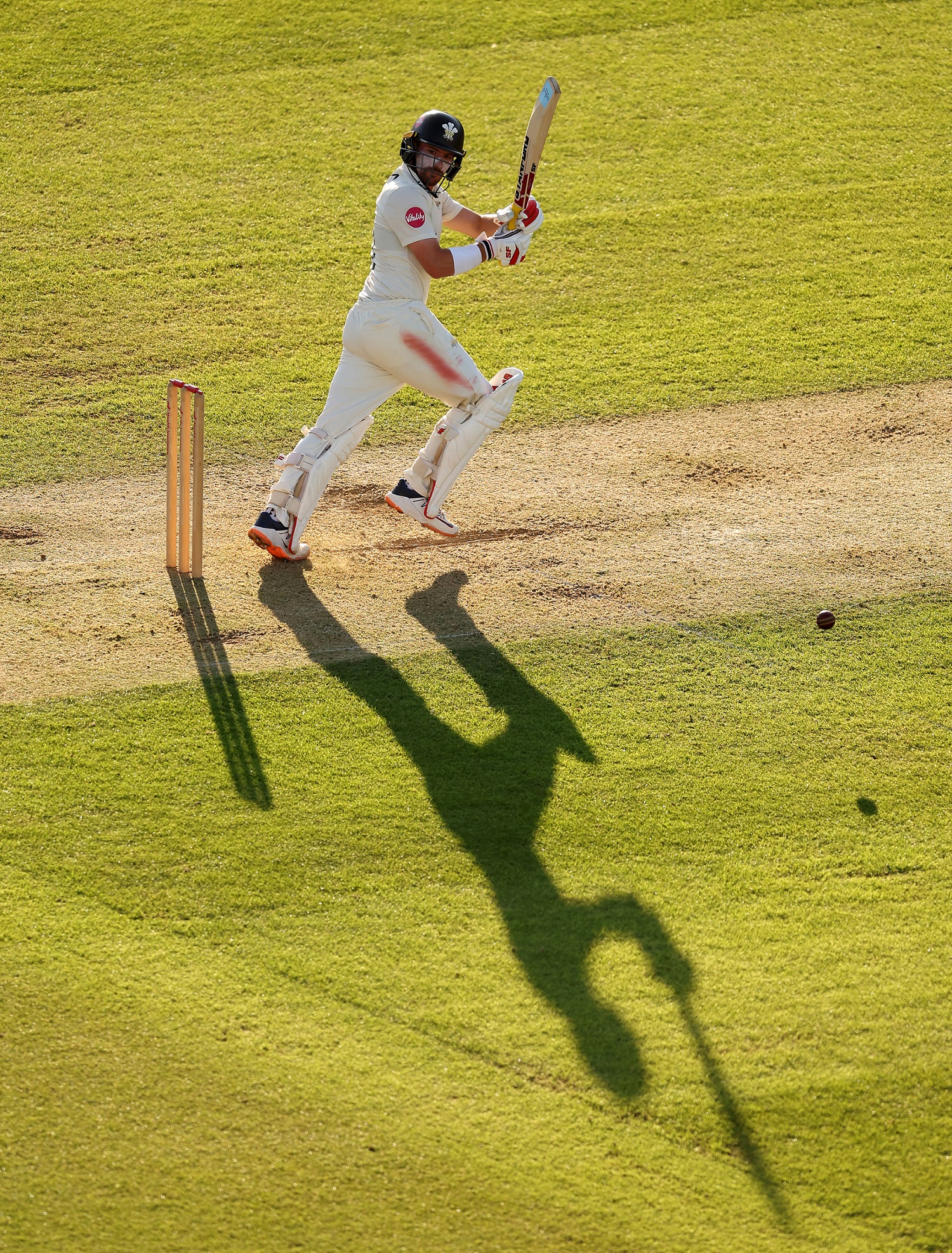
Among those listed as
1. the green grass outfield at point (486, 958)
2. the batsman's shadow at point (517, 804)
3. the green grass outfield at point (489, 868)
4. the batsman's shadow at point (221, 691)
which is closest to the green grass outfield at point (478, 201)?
the green grass outfield at point (489, 868)

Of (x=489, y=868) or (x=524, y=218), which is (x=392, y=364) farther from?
(x=489, y=868)

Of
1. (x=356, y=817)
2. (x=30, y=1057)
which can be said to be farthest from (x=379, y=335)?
(x=30, y=1057)

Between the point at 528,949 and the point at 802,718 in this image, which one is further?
the point at 802,718

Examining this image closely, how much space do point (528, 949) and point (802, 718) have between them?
2331 millimetres

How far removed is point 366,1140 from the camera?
208 inches

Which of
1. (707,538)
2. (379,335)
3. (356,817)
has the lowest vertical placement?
(707,538)

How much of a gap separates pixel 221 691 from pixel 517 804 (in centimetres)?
189

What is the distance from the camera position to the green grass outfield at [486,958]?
202 inches

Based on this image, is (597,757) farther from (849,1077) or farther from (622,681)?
(849,1077)

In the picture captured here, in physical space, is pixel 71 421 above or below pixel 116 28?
below

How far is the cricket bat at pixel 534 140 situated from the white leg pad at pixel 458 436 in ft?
3.60

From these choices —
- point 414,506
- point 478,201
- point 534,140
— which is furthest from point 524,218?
point 478,201

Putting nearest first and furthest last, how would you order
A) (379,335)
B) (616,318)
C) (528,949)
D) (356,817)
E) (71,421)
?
(528,949) → (356,817) → (379,335) → (71,421) → (616,318)

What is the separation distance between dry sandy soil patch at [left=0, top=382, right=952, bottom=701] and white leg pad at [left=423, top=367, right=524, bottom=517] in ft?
1.65
